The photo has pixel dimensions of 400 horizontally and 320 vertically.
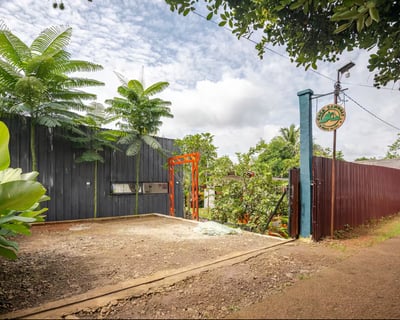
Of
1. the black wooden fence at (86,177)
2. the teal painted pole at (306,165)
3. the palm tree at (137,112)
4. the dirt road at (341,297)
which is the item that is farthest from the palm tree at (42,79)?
the dirt road at (341,297)

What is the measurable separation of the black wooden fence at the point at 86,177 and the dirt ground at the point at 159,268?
6.68 feet

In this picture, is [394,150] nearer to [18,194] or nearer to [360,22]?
[360,22]

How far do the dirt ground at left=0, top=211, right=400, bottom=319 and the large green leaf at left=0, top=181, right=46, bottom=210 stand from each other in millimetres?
1014

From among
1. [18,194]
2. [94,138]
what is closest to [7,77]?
[94,138]

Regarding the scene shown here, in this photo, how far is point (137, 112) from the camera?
26.1 feet

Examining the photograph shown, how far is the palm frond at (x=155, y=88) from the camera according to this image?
27.1 feet

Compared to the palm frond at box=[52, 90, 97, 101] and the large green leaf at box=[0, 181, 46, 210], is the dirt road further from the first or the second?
the palm frond at box=[52, 90, 97, 101]

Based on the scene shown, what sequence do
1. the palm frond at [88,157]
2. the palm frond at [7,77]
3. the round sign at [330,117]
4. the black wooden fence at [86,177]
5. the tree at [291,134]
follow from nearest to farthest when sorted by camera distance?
the round sign at [330,117] < the palm frond at [7,77] < the black wooden fence at [86,177] < the palm frond at [88,157] < the tree at [291,134]

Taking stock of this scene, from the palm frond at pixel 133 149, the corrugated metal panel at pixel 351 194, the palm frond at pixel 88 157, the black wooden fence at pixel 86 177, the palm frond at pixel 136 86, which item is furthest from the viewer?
the palm frond at pixel 136 86

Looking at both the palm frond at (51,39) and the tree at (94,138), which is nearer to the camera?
the palm frond at (51,39)

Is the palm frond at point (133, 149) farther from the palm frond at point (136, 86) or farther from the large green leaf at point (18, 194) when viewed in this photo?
the large green leaf at point (18, 194)

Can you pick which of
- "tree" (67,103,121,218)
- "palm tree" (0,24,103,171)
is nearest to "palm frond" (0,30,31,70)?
"palm tree" (0,24,103,171)

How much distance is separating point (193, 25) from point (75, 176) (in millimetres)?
5722

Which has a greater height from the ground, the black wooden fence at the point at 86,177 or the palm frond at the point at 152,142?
the palm frond at the point at 152,142
